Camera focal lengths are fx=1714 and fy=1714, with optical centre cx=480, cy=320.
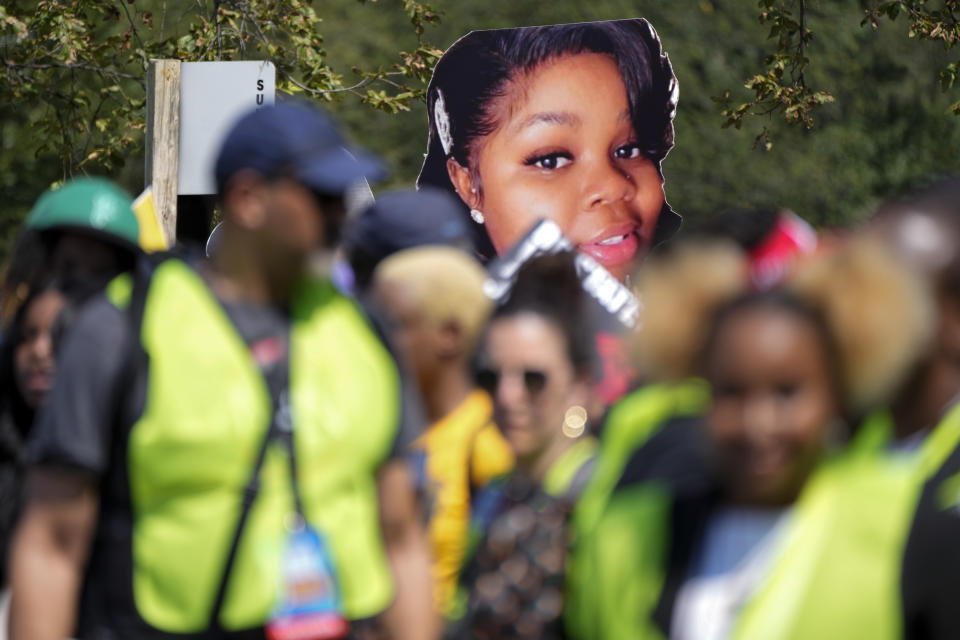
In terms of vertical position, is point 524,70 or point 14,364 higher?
point 14,364

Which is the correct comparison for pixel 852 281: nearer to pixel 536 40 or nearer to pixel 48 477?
pixel 48 477

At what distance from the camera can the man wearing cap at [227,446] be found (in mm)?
3098

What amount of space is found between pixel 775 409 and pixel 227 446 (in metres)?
1.05

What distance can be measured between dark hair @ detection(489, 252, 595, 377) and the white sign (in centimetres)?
361

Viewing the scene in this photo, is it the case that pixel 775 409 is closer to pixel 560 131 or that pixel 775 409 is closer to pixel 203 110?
Result: pixel 203 110

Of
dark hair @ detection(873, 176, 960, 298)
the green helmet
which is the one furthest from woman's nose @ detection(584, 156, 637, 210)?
dark hair @ detection(873, 176, 960, 298)

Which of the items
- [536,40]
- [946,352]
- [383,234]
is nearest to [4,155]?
[536,40]

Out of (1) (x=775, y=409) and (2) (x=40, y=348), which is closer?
(1) (x=775, y=409)

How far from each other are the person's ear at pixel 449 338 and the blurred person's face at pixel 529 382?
17.3 inches

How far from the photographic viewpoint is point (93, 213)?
159 inches

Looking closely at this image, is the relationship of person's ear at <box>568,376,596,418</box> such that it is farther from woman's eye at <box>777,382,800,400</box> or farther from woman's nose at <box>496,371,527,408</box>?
woman's eye at <box>777,382,800,400</box>

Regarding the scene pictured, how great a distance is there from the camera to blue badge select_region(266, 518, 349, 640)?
10.4 ft

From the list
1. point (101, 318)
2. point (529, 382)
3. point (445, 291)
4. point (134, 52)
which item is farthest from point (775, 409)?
point (134, 52)

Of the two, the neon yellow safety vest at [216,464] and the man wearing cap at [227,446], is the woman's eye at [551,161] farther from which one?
the neon yellow safety vest at [216,464]
